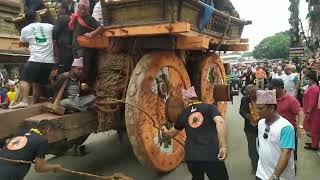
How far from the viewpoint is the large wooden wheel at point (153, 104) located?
4.92 metres

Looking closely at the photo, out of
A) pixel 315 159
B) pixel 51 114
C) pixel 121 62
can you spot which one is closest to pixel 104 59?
pixel 121 62

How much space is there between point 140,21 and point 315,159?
4.13 m

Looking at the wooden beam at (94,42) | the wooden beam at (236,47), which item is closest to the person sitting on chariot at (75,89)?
the wooden beam at (94,42)

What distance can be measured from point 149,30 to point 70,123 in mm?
1549

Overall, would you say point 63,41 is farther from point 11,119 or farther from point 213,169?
point 213,169

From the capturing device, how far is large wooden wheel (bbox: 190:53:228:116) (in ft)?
22.5

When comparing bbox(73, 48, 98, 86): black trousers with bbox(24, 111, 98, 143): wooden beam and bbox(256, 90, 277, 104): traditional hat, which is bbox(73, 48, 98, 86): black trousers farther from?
bbox(256, 90, 277, 104): traditional hat

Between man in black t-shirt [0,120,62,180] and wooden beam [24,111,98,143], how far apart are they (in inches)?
11.9

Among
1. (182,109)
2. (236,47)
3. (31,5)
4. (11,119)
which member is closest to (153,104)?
(182,109)

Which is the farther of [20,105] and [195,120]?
[20,105]

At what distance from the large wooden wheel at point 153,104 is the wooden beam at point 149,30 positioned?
407 mm

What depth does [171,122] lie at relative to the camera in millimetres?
5543

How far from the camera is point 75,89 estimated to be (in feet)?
16.7

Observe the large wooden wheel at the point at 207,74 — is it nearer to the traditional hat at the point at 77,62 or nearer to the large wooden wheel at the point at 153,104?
the large wooden wheel at the point at 153,104
